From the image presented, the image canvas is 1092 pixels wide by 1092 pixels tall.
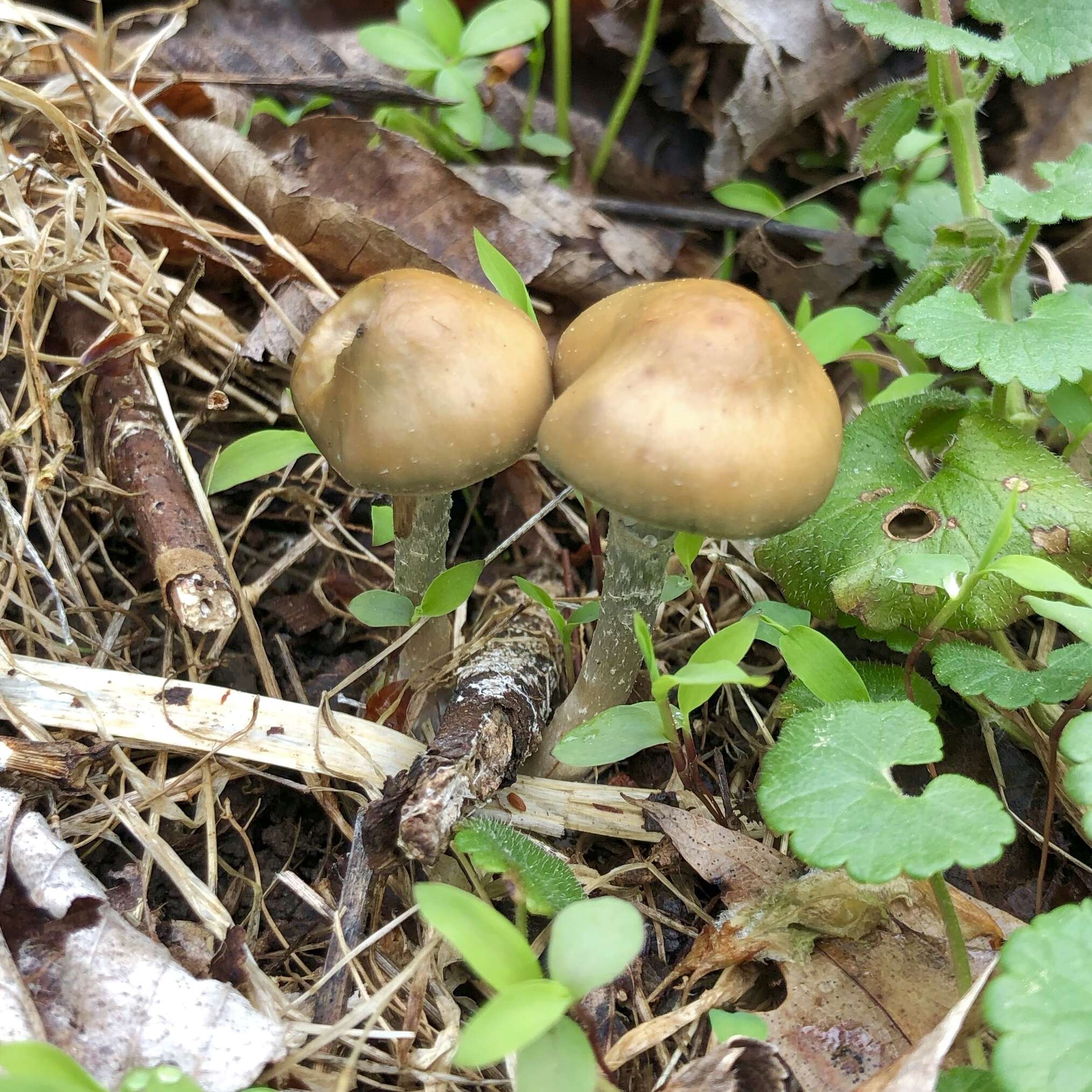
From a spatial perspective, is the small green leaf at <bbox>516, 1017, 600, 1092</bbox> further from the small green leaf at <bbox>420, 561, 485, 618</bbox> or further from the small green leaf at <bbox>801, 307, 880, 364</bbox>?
the small green leaf at <bbox>801, 307, 880, 364</bbox>

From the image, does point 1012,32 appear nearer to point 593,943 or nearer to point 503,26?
point 503,26

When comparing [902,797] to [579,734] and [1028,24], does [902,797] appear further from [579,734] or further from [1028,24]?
[1028,24]

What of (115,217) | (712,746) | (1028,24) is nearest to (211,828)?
(712,746)

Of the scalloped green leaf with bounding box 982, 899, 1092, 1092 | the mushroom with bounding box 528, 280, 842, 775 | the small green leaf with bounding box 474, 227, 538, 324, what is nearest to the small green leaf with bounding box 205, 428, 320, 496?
the small green leaf with bounding box 474, 227, 538, 324

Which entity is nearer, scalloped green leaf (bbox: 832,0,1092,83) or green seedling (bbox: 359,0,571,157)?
scalloped green leaf (bbox: 832,0,1092,83)

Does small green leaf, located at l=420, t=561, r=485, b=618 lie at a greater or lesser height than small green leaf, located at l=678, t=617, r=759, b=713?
lesser

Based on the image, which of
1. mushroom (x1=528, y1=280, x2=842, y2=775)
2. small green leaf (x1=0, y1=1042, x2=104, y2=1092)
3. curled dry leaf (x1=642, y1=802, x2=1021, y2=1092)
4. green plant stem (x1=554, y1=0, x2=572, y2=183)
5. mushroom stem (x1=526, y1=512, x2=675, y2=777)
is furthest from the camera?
green plant stem (x1=554, y1=0, x2=572, y2=183)

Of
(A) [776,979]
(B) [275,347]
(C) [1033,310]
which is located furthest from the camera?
(B) [275,347]
